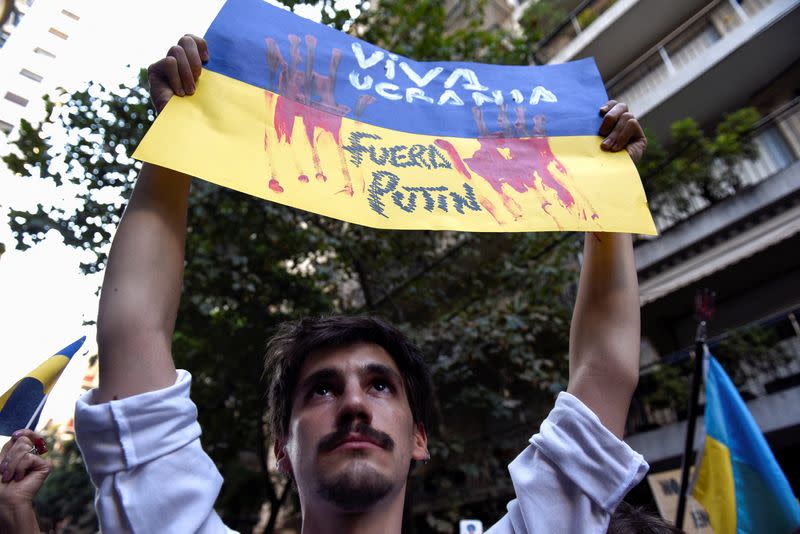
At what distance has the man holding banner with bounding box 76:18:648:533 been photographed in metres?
0.86

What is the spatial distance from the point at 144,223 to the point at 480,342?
5282 mm

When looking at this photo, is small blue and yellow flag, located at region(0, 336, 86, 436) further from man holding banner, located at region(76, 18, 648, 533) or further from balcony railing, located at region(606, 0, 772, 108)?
balcony railing, located at region(606, 0, 772, 108)

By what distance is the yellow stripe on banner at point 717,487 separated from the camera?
3443 mm

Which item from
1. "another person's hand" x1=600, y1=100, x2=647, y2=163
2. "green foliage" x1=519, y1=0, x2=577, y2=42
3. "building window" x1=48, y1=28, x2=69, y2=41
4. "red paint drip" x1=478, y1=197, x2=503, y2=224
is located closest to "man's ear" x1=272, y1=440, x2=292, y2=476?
"red paint drip" x1=478, y1=197, x2=503, y2=224

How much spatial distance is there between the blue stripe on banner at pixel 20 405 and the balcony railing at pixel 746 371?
7.15 metres

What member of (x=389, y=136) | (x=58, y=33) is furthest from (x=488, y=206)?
(x=58, y=33)

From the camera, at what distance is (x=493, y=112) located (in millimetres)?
1559

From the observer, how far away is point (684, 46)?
10.1 meters

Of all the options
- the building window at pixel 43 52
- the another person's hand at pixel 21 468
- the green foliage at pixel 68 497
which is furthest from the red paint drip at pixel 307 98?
the green foliage at pixel 68 497

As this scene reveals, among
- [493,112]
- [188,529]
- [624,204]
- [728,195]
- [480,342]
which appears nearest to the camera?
[188,529]

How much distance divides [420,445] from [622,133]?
1.08m

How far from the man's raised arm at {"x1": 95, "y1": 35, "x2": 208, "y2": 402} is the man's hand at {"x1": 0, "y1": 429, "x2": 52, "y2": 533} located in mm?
830

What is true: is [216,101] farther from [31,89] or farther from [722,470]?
[31,89]

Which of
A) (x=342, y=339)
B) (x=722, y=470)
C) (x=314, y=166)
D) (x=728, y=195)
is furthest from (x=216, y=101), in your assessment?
(x=728, y=195)
